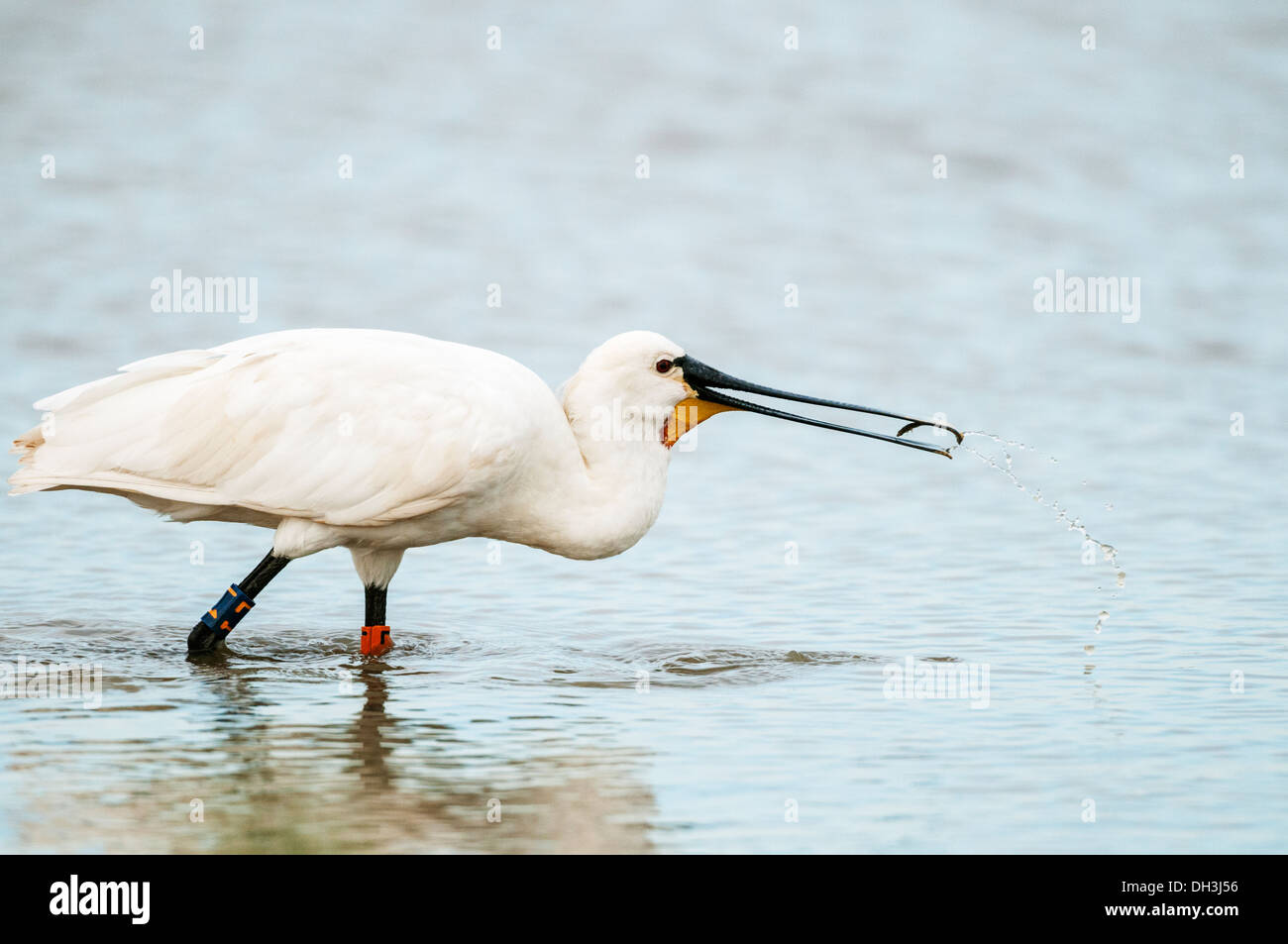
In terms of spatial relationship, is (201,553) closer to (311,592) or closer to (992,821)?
(311,592)

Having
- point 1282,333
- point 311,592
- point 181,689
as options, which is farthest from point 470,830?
point 1282,333

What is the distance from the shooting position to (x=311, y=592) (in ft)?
37.6

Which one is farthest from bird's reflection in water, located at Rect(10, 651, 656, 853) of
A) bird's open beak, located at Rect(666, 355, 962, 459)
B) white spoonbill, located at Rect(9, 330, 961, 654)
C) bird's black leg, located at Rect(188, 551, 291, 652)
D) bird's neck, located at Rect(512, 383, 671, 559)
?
bird's open beak, located at Rect(666, 355, 962, 459)

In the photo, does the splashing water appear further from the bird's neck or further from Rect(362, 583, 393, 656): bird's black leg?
Rect(362, 583, 393, 656): bird's black leg

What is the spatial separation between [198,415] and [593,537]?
1991mm

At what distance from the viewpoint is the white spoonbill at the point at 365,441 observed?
8.89 meters

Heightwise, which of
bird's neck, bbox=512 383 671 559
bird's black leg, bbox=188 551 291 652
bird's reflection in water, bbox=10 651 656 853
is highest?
Answer: bird's neck, bbox=512 383 671 559

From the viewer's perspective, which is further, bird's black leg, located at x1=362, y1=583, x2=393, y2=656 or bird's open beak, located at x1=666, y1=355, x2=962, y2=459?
bird's black leg, located at x1=362, y1=583, x2=393, y2=656

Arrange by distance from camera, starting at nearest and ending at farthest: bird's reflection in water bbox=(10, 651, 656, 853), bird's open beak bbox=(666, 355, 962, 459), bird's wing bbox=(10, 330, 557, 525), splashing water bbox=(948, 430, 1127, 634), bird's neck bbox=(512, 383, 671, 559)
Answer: bird's reflection in water bbox=(10, 651, 656, 853) → bird's wing bbox=(10, 330, 557, 525) → splashing water bbox=(948, 430, 1127, 634) → bird's neck bbox=(512, 383, 671, 559) → bird's open beak bbox=(666, 355, 962, 459)

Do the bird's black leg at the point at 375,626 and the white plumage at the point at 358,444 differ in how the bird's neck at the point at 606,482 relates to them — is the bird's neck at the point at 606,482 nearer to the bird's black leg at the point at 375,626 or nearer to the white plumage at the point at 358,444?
the white plumage at the point at 358,444

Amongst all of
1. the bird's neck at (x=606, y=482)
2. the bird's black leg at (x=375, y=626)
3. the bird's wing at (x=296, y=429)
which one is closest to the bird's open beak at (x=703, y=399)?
the bird's neck at (x=606, y=482)

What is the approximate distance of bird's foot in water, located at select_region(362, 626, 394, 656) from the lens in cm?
946

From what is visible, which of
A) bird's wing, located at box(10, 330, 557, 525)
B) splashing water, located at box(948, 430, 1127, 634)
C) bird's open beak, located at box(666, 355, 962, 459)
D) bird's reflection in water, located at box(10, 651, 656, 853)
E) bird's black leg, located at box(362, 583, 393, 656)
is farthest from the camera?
bird's black leg, located at box(362, 583, 393, 656)

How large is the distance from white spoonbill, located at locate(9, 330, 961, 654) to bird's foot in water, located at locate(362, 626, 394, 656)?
44cm
